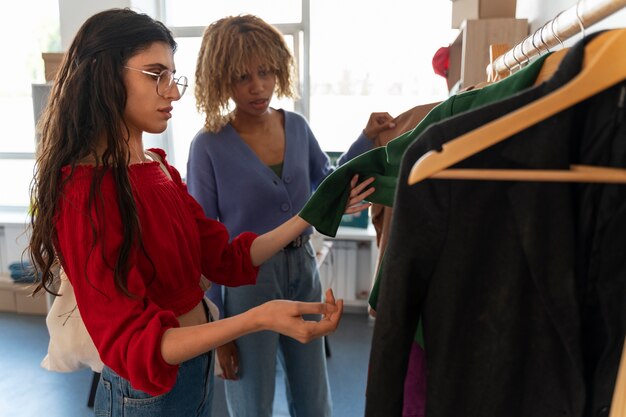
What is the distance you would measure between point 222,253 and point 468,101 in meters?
0.72

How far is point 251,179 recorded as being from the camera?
1440 mm

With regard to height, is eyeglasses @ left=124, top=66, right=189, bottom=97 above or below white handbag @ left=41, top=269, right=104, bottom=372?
above

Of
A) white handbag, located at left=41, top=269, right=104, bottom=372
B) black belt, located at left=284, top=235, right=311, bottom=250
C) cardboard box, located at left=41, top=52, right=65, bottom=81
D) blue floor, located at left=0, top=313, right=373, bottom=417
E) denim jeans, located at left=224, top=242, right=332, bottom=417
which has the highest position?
cardboard box, located at left=41, top=52, right=65, bottom=81

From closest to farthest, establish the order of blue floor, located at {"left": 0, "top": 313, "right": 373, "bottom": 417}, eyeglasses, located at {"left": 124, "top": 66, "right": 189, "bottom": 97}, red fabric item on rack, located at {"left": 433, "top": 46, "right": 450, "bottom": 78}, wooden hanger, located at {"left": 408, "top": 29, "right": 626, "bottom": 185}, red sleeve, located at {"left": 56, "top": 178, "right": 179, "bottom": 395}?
wooden hanger, located at {"left": 408, "top": 29, "right": 626, "bottom": 185}, red sleeve, located at {"left": 56, "top": 178, "right": 179, "bottom": 395}, eyeglasses, located at {"left": 124, "top": 66, "right": 189, "bottom": 97}, red fabric item on rack, located at {"left": 433, "top": 46, "right": 450, "bottom": 78}, blue floor, located at {"left": 0, "top": 313, "right": 373, "bottom": 417}

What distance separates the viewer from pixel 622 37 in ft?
1.67

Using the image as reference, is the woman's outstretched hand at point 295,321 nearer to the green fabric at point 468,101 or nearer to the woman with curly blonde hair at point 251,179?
the green fabric at point 468,101

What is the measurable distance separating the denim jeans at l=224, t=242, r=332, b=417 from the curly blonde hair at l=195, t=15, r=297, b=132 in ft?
1.61

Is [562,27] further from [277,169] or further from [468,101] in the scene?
[277,169]

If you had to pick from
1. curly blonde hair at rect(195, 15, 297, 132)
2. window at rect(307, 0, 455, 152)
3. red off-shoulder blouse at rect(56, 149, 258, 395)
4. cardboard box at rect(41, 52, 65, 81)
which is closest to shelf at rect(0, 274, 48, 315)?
cardboard box at rect(41, 52, 65, 81)

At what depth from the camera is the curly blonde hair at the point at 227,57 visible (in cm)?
140

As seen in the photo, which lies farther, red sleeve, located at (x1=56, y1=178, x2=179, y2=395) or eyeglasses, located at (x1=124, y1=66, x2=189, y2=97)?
eyeglasses, located at (x1=124, y1=66, x2=189, y2=97)

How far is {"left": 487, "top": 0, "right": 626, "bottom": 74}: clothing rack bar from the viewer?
633 mm

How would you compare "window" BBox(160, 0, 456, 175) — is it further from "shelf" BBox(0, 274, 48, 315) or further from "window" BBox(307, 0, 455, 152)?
"shelf" BBox(0, 274, 48, 315)

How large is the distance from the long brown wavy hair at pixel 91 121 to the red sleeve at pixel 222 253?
0.30m
